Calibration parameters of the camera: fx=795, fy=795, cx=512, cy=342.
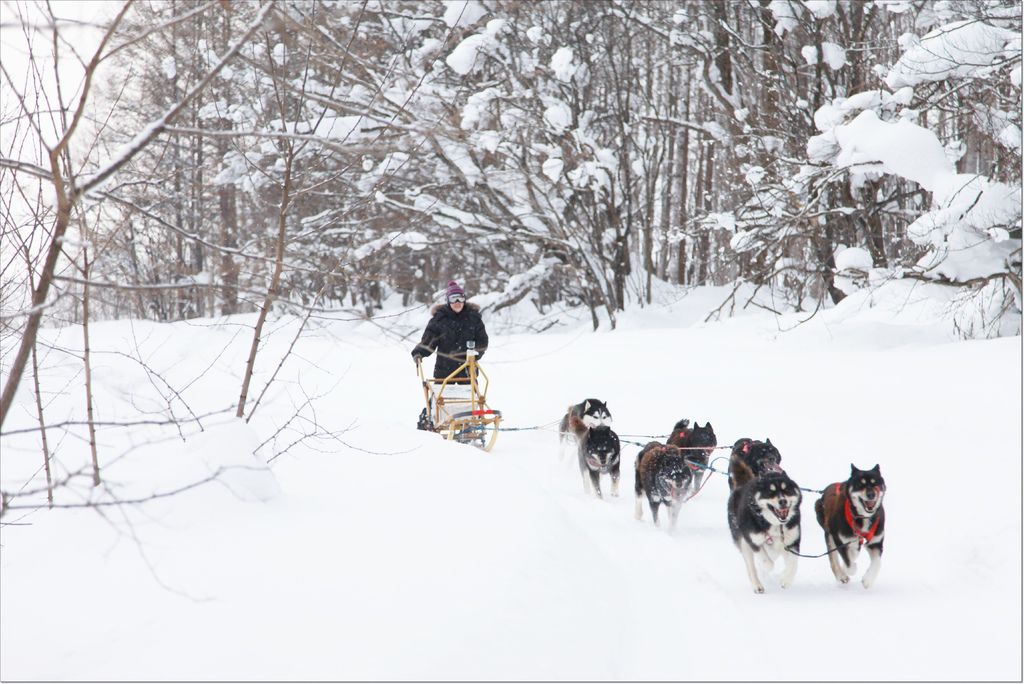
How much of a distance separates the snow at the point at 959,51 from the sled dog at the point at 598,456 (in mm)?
5099

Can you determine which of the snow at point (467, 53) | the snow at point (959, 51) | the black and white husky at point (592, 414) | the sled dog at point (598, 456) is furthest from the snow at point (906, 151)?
the snow at point (467, 53)

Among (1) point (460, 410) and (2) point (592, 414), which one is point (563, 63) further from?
(2) point (592, 414)

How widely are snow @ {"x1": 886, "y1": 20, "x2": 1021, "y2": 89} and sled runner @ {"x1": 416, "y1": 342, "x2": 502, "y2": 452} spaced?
546 centimetres

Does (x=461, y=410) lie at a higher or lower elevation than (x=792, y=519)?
lower

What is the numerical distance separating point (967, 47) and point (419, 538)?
756 centimetres

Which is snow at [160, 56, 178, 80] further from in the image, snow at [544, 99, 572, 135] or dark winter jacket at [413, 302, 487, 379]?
snow at [544, 99, 572, 135]

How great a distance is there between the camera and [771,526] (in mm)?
4574

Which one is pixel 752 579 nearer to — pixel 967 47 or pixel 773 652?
pixel 773 652

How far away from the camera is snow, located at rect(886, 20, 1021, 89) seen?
780 centimetres

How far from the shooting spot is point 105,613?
2750 millimetres

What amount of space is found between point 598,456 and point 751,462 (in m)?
1.44

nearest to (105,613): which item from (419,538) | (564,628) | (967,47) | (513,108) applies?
(419,538)

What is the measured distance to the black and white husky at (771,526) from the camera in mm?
4535

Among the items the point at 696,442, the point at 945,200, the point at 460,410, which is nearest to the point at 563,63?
the point at 945,200
